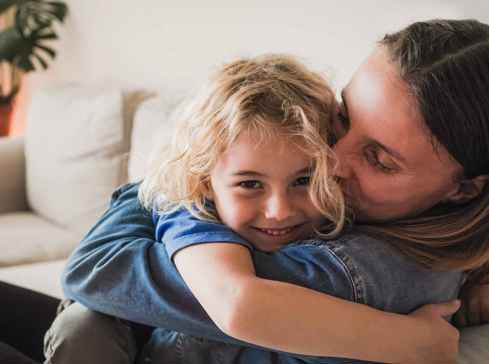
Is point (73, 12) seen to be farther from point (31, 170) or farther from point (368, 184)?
point (368, 184)

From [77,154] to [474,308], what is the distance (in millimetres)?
1582

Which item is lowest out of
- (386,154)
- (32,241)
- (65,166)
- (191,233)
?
(32,241)

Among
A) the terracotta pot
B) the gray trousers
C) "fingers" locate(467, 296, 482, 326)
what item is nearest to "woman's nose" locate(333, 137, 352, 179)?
"fingers" locate(467, 296, 482, 326)

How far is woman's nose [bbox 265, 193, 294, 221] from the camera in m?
1.05

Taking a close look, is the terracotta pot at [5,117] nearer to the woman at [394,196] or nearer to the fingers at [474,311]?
the woman at [394,196]

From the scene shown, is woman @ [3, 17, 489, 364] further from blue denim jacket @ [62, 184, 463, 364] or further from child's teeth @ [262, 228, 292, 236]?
child's teeth @ [262, 228, 292, 236]

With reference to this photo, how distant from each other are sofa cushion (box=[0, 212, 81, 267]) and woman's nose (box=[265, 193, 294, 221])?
1334mm

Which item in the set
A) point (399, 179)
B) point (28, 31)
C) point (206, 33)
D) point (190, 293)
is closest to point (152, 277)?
point (190, 293)

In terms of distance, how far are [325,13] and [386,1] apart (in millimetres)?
246

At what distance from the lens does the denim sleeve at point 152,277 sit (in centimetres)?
95

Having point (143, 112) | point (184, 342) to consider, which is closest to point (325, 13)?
point (143, 112)

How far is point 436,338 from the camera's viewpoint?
3.15 feet

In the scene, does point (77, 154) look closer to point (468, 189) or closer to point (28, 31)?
point (28, 31)

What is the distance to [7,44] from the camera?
3.16 meters
